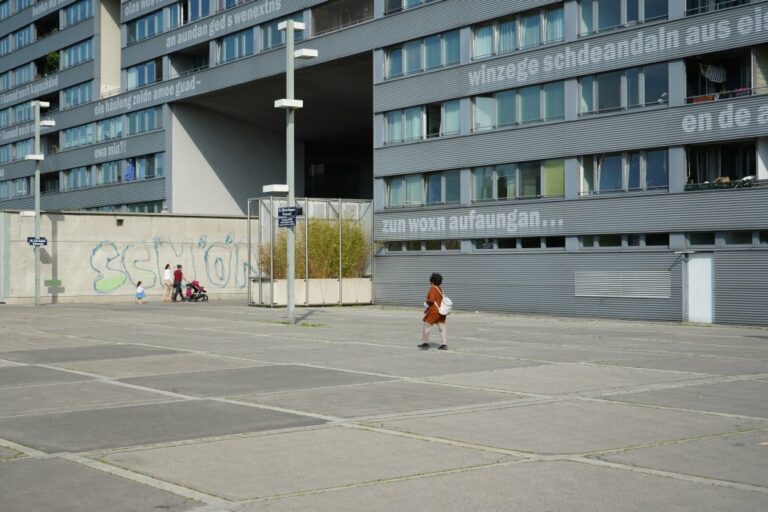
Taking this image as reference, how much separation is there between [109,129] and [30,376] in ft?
172

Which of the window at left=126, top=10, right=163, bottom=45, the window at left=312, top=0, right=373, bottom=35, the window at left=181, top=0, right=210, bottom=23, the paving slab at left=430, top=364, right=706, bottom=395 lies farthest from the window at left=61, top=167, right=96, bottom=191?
the paving slab at left=430, top=364, right=706, bottom=395

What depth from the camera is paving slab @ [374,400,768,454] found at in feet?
30.5

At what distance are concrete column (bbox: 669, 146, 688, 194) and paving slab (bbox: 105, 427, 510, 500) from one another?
23.4 m

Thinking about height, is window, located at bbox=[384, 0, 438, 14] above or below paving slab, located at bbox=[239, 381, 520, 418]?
above

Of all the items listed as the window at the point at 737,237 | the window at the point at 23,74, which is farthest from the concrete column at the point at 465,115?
the window at the point at 23,74

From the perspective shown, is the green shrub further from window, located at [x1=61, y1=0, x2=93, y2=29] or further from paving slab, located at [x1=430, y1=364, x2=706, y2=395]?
window, located at [x1=61, y1=0, x2=93, y2=29]

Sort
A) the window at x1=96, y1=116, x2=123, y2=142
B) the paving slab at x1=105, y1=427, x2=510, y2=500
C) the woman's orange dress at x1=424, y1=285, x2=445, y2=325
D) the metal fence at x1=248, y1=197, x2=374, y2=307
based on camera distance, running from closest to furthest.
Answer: the paving slab at x1=105, y1=427, x2=510, y2=500 → the woman's orange dress at x1=424, y1=285, x2=445, y2=325 → the metal fence at x1=248, y1=197, x2=374, y2=307 → the window at x1=96, y1=116, x2=123, y2=142

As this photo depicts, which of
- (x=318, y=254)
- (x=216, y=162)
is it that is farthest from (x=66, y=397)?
(x=216, y=162)

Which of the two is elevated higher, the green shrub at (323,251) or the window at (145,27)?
the window at (145,27)

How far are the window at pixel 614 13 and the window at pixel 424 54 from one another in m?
6.16

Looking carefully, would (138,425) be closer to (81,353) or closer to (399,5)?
(81,353)

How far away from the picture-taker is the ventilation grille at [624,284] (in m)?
31.3

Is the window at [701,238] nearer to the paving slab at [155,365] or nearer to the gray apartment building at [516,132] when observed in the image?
the gray apartment building at [516,132]

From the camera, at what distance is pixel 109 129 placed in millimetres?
65312
